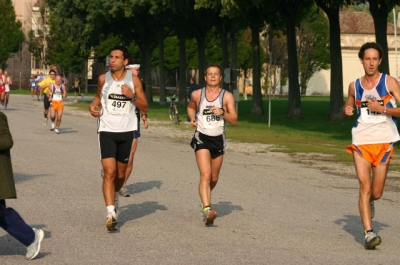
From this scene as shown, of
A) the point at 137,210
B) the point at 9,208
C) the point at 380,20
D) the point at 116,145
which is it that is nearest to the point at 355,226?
the point at 137,210

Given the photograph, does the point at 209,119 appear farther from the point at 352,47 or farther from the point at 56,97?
the point at 352,47

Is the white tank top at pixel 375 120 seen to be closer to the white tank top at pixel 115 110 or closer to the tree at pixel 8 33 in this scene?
the white tank top at pixel 115 110

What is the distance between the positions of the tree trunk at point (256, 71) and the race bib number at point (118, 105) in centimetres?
3450

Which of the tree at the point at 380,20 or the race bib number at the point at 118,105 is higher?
the tree at the point at 380,20

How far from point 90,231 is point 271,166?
989cm

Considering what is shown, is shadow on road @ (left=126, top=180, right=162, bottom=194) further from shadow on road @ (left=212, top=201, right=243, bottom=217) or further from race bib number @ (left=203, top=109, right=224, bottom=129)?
race bib number @ (left=203, top=109, right=224, bottom=129)

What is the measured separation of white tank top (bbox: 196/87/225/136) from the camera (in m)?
11.5

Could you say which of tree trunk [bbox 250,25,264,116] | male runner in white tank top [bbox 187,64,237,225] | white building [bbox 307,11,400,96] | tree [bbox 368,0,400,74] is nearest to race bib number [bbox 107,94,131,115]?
male runner in white tank top [bbox 187,64,237,225]

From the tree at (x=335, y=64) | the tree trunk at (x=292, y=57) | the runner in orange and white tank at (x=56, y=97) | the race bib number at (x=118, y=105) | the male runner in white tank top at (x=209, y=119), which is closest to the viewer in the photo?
the race bib number at (x=118, y=105)

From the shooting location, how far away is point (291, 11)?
41.8m

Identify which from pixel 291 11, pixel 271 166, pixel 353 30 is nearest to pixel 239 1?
pixel 291 11

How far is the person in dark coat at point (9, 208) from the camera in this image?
8.64 m

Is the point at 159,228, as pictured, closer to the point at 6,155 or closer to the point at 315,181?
the point at 6,155

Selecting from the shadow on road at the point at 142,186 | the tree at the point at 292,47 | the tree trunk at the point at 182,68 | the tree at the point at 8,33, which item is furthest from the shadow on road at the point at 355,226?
the tree at the point at 8,33
